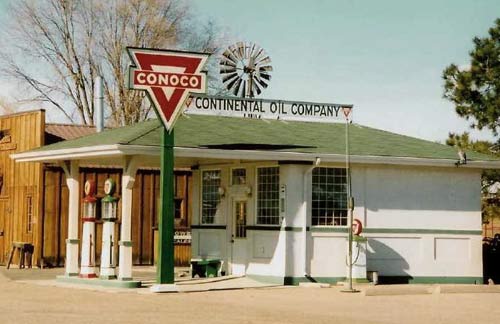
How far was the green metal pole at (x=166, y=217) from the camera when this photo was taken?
2344 centimetres

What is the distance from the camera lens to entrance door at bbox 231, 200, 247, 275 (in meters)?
27.9

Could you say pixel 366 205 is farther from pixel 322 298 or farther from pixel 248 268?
pixel 322 298

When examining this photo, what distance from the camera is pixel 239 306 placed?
19.7 meters

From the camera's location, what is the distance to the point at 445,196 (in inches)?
1115

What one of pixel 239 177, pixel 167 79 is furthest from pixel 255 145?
pixel 167 79

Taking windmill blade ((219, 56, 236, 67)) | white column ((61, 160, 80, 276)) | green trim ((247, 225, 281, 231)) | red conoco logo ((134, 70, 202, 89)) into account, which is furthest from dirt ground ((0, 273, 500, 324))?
windmill blade ((219, 56, 236, 67))

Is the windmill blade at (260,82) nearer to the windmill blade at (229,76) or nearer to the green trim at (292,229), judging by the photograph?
the windmill blade at (229,76)

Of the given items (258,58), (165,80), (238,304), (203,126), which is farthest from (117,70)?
(238,304)

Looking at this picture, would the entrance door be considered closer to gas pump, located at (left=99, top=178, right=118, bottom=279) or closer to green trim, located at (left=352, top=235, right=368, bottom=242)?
green trim, located at (left=352, top=235, right=368, bottom=242)

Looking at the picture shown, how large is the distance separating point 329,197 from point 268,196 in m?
1.46

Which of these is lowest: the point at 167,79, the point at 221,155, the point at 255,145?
the point at 221,155

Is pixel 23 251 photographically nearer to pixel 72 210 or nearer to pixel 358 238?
pixel 72 210

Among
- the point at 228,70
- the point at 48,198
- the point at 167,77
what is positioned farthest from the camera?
the point at 48,198

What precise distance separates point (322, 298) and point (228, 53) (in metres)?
11.1
